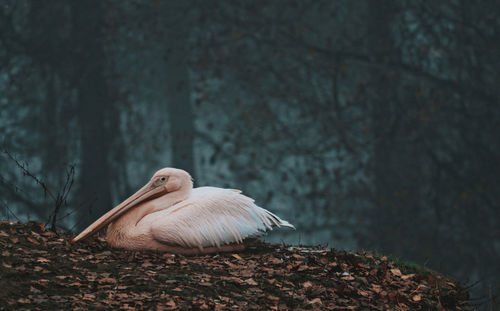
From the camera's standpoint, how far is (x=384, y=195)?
43.2 ft

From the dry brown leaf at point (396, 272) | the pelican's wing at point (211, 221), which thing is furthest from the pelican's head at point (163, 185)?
the dry brown leaf at point (396, 272)

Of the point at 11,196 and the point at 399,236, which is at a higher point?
the point at 11,196

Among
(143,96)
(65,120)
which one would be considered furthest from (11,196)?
(143,96)

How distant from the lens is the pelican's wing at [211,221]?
18.4 feet

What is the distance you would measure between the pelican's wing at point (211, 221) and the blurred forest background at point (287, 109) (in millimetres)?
7095

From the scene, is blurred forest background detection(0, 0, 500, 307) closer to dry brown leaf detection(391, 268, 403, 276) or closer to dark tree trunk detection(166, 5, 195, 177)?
dark tree trunk detection(166, 5, 195, 177)

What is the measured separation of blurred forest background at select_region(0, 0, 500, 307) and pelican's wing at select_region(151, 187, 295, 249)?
710 cm

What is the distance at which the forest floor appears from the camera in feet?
14.1

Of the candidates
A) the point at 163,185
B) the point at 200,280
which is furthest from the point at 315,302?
the point at 163,185

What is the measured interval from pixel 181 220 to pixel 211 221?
0.94 feet

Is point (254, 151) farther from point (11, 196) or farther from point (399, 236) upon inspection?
point (11, 196)

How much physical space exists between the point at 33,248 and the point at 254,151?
8395 mm

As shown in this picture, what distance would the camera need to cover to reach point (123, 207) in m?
5.93

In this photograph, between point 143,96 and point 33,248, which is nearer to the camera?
point 33,248
